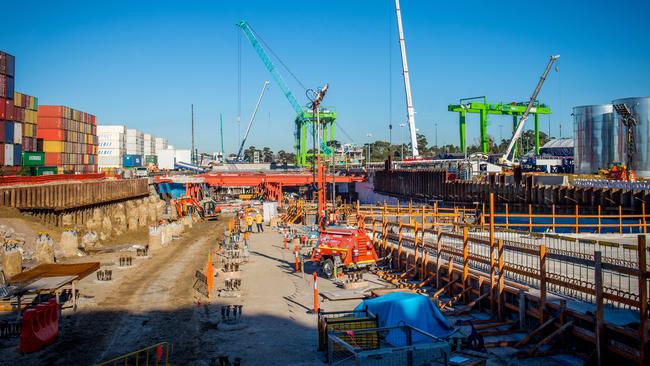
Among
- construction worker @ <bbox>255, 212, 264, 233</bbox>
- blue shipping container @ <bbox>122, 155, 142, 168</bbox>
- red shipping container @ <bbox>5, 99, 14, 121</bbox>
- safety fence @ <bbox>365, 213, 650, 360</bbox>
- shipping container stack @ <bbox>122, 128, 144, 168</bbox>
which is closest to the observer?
safety fence @ <bbox>365, 213, 650, 360</bbox>

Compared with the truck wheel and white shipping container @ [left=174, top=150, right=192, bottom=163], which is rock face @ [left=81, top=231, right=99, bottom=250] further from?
white shipping container @ [left=174, top=150, right=192, bottom=163]

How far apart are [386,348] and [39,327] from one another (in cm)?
939

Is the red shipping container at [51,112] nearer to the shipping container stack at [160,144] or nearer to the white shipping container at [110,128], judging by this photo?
the white shipping container at [110,128]

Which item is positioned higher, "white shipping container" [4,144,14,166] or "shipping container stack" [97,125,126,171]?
"shipping container stack" [97,125,126,171]

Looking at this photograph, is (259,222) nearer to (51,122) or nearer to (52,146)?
(52,146)

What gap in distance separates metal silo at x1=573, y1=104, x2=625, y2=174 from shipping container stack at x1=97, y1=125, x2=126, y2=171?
358ft

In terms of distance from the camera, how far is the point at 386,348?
9.94 meters

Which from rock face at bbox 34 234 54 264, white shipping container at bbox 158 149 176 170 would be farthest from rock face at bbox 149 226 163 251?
white shipping container at bbox 158 149 176 170

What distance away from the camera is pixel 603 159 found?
57.3m

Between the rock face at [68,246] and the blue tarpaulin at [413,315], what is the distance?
22.9 meters

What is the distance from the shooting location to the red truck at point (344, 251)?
A: 21953mm

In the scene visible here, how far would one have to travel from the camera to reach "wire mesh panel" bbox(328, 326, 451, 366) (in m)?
9.48

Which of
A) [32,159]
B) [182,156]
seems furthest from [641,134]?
[182,156]

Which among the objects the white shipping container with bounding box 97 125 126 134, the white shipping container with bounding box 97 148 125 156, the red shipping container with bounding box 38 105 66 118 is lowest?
the white shipping container with bounding box 97 148 125 156
